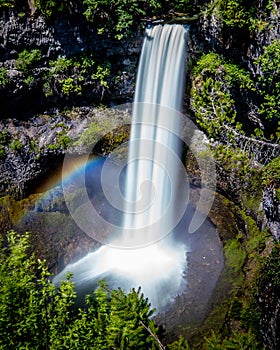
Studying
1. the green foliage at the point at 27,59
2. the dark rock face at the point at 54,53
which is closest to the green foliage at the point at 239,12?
the dark rock face at the point at 54,53

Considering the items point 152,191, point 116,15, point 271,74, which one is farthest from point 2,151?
point 271,74

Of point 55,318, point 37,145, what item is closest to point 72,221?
point 37,145

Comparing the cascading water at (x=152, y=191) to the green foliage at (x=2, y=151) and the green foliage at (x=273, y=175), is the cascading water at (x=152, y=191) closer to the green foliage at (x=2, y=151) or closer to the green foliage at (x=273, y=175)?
the green foliage at (x=2, y=151)

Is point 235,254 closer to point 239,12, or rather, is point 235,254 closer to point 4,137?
point 239,12

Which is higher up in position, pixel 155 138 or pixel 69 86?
pixel 69 86

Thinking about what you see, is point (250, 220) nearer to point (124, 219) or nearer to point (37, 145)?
point (124, 219)
